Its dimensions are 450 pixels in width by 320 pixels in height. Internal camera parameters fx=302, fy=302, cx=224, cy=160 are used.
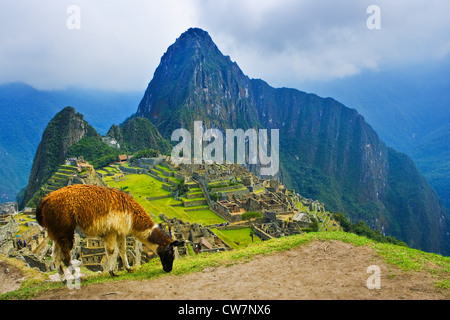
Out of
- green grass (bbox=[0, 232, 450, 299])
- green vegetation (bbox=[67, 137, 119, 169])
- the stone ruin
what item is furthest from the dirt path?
green vegetation (bbox=[67, 137, 119, 169])

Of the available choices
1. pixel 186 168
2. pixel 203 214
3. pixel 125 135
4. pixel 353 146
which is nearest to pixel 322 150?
pixel 353 146

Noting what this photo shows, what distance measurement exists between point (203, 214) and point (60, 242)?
27520 mm

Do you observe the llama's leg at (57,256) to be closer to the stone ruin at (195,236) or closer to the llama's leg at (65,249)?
the llama's leg at (65,249)

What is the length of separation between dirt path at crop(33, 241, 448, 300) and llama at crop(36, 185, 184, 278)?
2.42 ft

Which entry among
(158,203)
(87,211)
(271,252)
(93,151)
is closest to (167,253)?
(87,211)

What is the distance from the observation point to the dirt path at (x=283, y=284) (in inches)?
197

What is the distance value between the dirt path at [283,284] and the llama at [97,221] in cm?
74

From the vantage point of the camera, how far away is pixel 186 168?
48.2 m

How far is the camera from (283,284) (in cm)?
548

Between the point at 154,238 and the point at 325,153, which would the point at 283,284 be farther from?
the point at 325,153

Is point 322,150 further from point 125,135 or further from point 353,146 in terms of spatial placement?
point 125,135

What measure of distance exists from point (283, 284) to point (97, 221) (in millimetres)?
3729

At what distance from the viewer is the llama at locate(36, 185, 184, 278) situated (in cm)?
579

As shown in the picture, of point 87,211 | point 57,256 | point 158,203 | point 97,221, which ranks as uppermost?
point 87,211
